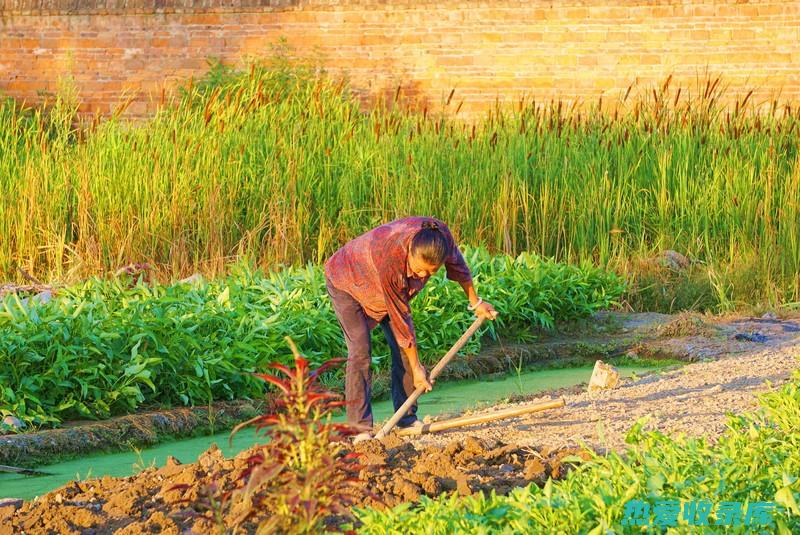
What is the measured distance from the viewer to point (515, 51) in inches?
715

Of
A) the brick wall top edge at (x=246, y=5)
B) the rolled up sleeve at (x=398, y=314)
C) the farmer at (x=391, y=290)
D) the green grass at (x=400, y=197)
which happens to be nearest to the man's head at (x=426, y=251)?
the farmer at (x=391, y=290)

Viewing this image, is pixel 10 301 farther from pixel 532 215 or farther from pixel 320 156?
pixel 532 215

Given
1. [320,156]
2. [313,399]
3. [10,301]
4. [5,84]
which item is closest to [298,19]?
[5,84]

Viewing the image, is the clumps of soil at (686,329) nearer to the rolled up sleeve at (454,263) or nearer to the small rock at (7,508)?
the rolled up sleeve at (454,263)

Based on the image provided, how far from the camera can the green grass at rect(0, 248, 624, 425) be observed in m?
7.43

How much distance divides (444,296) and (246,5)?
10.5m

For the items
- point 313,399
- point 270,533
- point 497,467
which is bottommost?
point 497,467

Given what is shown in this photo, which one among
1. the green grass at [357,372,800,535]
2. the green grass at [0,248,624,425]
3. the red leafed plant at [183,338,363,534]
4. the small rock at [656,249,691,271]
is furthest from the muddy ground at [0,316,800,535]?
the small rock at [656,249,691,271]

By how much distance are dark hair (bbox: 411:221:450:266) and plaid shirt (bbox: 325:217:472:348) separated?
0.32ft

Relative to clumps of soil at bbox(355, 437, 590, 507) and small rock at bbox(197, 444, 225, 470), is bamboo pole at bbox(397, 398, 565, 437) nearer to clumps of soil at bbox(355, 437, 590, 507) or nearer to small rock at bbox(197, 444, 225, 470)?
clumps of soil at bbox(355, 437, 590, 507)

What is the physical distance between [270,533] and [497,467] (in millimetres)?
2357

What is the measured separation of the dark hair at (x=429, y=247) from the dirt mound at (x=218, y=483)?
91 cm

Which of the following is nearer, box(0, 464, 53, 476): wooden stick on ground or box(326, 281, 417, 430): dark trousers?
box(0, 464, 53, 476): wooden stick on ground

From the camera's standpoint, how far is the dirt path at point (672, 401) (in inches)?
246
